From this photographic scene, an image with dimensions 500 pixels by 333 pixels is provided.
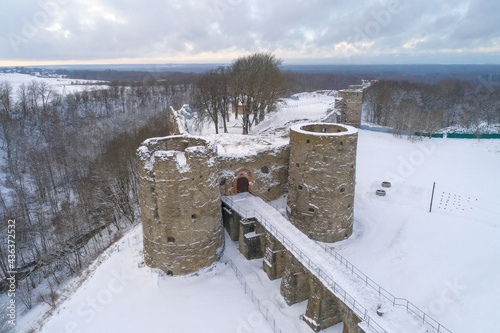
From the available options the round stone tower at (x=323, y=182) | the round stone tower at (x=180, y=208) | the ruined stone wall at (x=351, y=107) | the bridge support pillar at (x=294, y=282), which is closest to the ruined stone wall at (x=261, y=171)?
the round stone tower at (x=323, y=182)

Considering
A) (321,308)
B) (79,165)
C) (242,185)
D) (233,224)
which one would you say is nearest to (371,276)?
(321,308)

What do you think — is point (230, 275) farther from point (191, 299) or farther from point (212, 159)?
point (212, 159)

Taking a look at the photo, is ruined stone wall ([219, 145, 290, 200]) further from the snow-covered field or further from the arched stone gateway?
the snow-covered field

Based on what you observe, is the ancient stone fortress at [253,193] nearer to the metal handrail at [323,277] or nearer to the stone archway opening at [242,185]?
the stone archway opening at [242,185]

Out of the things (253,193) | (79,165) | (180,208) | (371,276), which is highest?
(180,208)

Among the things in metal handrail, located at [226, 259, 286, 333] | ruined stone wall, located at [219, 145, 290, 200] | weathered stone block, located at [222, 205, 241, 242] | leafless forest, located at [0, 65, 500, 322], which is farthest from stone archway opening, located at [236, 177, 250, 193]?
leafless forest, located at [0, 65, 500, 322]

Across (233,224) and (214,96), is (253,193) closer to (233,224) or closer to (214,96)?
(233,224)

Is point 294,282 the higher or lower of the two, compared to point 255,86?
lower

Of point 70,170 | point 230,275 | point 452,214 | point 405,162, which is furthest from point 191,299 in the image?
point 70,170
